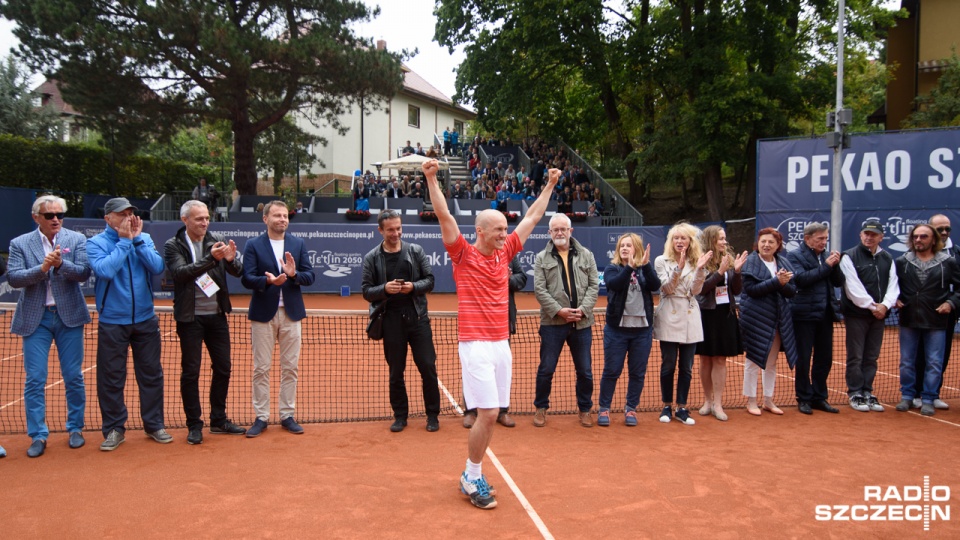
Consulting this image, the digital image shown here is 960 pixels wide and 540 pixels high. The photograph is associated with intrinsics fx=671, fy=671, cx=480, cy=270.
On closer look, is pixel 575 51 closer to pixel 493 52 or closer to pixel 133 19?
pixel 493 52

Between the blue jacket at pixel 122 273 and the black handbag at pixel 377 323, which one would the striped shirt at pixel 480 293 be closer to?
the black handbag at pixel 377 323

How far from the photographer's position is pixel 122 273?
596cm

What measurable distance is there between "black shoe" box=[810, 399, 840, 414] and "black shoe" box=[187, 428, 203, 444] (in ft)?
20.9

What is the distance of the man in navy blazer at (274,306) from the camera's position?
6340 mm

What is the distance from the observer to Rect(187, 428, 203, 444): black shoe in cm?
605

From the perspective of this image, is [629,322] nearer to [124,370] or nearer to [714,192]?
[124,370]

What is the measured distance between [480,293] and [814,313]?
14.6ft

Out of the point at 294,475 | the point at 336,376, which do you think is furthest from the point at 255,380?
the point at 336,376

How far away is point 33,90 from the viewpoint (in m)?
33.1

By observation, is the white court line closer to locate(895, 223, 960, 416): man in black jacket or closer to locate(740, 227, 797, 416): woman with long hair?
locate(740, 227, 797, 416): woman with long hair

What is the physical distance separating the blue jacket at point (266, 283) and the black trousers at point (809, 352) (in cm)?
527

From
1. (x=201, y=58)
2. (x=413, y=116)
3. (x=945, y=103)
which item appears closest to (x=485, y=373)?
(x=201, y=58)

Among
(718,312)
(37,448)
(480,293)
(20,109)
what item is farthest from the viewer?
(20,109)

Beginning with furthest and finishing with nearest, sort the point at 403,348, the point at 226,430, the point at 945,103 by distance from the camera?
the point at 945,103, the point at 403,348, the point at 226,430
